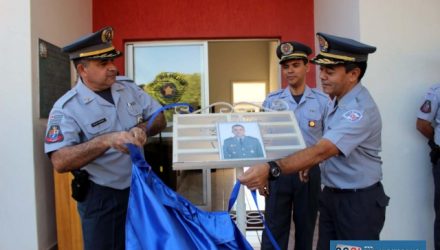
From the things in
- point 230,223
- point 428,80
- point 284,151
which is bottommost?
point 230,223

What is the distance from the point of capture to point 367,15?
125 inches

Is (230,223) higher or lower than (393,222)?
higher

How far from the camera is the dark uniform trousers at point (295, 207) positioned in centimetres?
260

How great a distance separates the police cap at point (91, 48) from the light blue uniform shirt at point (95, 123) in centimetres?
17

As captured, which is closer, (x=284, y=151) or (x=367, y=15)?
(x=284, y=151)

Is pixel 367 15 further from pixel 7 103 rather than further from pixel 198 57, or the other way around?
pixel 7 103

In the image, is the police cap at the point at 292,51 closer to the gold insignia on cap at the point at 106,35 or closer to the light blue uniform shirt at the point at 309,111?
the light blue uniform shirt at the point at 309,111

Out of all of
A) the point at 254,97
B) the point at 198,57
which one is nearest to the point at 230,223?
the point at 198,57

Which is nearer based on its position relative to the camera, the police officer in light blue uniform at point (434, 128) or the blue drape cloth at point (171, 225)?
the blue drape cloth at point (171, 225)

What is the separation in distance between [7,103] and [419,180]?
3.42 meters

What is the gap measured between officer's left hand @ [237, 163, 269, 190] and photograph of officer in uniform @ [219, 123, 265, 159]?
0.23ft

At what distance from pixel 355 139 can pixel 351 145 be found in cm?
3

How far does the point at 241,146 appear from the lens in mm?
1467

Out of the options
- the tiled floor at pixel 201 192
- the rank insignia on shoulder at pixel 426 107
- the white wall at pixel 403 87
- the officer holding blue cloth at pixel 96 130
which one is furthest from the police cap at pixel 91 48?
the tiled floor at pixel 201 192
